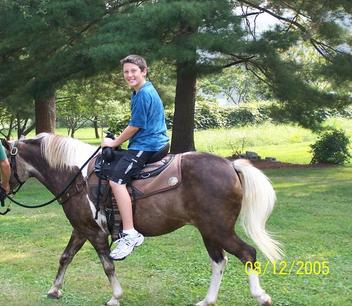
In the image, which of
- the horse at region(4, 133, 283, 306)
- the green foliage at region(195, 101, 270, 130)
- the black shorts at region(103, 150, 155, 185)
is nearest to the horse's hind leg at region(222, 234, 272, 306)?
the horse at region(4, 133, 283, 306)

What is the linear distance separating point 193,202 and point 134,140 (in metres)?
0.70

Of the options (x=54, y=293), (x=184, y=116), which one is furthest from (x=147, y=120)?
(x=184, y=116)

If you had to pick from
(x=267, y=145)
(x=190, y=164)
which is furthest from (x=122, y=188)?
(x=267, y=145)

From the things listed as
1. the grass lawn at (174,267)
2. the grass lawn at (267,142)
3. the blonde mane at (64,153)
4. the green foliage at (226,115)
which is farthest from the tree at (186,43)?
the green foliage at (226,115)

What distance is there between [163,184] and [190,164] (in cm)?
27

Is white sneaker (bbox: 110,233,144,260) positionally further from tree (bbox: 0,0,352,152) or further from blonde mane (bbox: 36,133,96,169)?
tree (bbox: 0,0,352,152)

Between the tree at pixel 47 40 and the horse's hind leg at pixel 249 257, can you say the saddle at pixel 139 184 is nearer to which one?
the horse's hind leg at pixel 249 257

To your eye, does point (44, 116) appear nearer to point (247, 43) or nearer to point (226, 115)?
point (247, 43)

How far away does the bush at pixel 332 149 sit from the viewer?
52.1 ft

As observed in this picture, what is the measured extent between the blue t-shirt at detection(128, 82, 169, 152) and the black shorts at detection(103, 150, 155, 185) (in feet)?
0.19

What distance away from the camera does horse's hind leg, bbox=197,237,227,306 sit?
4.32m

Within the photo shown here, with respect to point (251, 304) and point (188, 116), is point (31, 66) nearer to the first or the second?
point (188, 116)

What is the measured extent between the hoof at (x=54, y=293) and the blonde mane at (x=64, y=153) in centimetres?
112
